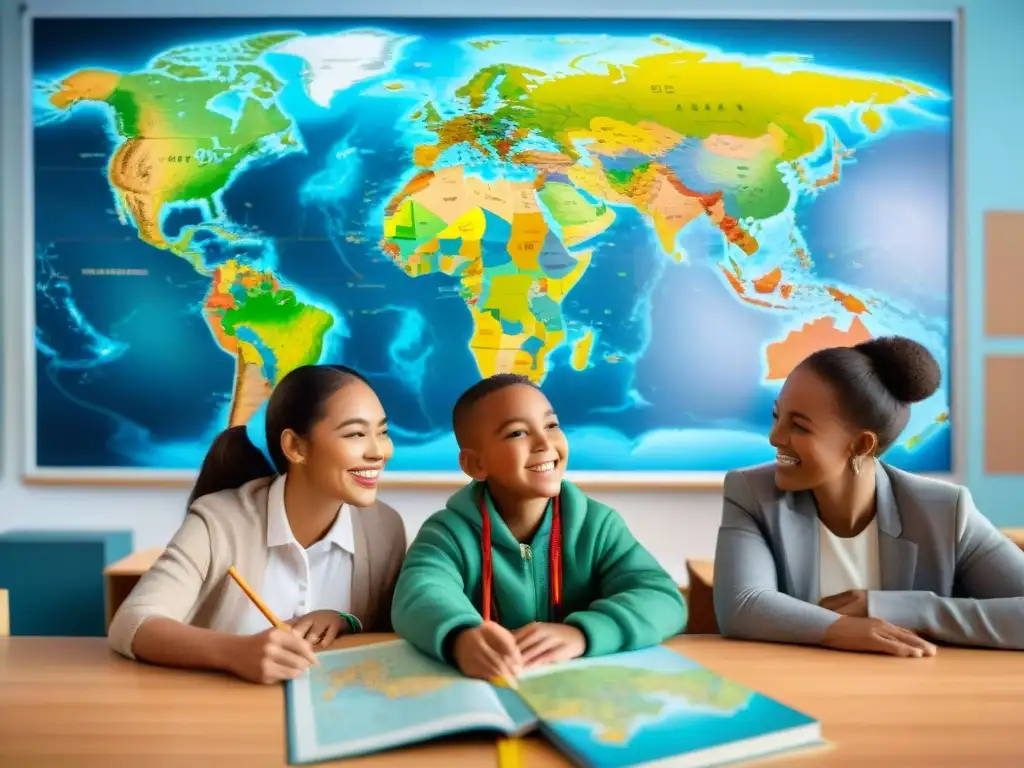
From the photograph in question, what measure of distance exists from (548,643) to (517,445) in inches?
11.5

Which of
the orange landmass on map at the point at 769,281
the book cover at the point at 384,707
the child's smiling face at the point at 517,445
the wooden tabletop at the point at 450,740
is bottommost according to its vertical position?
the wooden tabletop at the point at 450,740

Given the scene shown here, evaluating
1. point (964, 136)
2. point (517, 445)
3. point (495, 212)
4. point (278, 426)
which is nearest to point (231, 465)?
point (278, 426)

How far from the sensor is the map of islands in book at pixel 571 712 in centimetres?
74

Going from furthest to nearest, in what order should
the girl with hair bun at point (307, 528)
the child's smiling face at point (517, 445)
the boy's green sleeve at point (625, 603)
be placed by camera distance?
the girl with hair bun at point (307, 528)
the child's smiling face at point (517, 445)
the boy's green sleeve at point (625, 603)

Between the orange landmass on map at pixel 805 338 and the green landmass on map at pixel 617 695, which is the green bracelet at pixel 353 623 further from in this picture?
the orange landmass on map at pixel 805 338

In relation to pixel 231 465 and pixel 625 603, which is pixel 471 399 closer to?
pixel 625 603

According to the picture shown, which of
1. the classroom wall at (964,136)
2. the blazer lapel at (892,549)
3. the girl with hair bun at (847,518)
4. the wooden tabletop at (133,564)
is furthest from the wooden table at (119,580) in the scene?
the blazer lapel at (892,549)

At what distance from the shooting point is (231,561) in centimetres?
129

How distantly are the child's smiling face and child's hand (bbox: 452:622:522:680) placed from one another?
258 millimetres

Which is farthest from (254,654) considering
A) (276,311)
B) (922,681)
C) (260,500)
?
(276,311)

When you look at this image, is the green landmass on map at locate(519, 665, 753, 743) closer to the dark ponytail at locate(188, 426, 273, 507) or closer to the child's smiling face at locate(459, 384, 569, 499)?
the child's smiling face at locate(459, 384, 569, 499)

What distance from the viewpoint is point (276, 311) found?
282 cm

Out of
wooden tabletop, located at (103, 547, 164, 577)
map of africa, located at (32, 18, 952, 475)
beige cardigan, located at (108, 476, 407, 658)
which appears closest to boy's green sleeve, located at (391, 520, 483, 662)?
beige cardigan, located at (108, 476, 407, 658)

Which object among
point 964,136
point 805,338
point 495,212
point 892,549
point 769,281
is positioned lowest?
point 892,549
